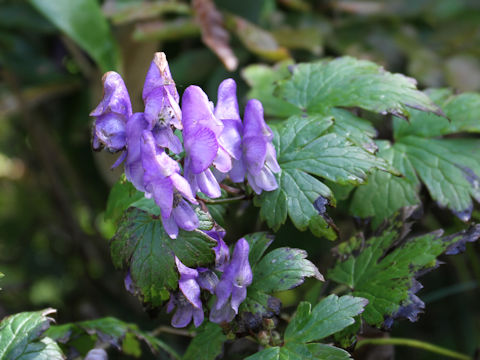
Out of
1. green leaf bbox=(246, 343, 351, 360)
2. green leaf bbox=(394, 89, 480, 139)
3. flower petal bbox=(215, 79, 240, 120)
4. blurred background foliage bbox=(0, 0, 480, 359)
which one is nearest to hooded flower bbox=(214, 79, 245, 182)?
flower petal bbox=(215, 79, 240, 120)

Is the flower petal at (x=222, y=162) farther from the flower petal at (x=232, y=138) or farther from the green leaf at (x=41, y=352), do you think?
the green leaf at (x=41, y=352)

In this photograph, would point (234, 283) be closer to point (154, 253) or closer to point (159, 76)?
point (154, 253)

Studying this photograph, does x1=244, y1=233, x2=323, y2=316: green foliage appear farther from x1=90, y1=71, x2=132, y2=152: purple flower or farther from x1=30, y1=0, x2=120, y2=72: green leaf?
x1=30, y1=0, x2=120, y2=72: green leaf

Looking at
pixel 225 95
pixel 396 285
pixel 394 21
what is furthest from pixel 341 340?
pixel 394 21

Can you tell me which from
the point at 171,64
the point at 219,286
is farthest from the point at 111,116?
the point at 171,64

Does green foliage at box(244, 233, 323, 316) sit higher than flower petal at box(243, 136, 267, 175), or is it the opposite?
→ flower petal at box(243, 136, 267, 175)

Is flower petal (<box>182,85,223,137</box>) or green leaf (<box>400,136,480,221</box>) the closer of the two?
flower petal (<box>182,85,223,137</box>)

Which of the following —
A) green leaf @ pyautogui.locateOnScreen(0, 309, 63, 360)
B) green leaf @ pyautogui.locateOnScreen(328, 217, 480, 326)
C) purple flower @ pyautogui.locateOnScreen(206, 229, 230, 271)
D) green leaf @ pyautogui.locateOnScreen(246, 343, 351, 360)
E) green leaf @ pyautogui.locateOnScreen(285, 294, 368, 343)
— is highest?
purple flower @ pyautogui.locateOnScreen(206, 229, 230, 271)
